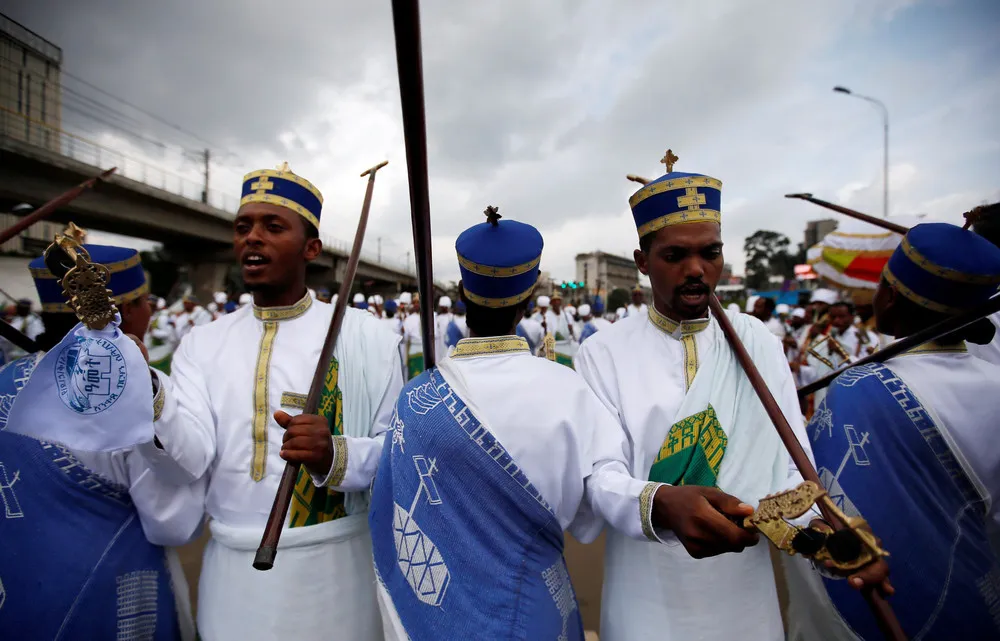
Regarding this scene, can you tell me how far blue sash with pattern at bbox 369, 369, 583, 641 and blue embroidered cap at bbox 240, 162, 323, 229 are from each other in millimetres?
1151

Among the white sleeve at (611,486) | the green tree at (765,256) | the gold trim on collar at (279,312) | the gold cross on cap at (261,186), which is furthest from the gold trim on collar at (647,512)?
the green tree at (765,256)

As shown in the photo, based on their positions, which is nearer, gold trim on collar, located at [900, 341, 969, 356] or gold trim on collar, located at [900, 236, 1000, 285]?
gold trim on collar, located at [900, 236, 1000, 285]

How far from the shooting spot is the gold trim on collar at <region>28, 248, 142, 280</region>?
1.87 metres

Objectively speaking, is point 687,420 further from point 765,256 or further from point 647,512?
point 765,256

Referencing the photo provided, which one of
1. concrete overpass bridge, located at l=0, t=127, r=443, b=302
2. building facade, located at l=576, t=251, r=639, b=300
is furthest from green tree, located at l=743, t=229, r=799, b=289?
concrete overpass bridge, located at l=0, t=127, r=443, b=302

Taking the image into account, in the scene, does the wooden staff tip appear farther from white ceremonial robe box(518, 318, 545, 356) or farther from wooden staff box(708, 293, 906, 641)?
white ceremonial robe box(518, 318, 545, 356)

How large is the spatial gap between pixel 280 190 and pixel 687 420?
190 centimetres

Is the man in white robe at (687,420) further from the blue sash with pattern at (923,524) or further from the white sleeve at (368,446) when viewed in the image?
the white sleeve at (368,446)

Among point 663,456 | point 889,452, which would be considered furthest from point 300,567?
point 889,452

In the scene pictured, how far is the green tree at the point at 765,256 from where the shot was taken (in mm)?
62047

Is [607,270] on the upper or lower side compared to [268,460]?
upper

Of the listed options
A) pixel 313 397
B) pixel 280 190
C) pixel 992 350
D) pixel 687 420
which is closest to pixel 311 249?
pixel 280 190

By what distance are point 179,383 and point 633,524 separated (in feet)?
5.91

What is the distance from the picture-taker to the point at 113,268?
6.38 feet
